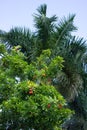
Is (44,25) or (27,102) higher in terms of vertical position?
(44,25)

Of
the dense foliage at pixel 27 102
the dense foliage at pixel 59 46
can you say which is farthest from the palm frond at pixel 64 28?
the dense foliage at pixel 27 102

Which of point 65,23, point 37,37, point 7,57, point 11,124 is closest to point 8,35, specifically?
point 37,37

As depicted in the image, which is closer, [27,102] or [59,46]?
[27,102]

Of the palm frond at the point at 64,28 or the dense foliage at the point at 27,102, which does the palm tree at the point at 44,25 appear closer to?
the palm frond at the point at 64,28

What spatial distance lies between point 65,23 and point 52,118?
8.08 meters

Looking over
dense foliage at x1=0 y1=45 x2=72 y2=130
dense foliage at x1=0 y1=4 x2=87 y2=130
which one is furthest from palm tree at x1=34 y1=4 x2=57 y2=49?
dense foliage at x1=0 y1=45 x2=72 y2=130

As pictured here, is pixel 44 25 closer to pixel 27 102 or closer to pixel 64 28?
pixel 64 28

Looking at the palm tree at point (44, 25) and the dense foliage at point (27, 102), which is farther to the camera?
the palm tree at point (44, 25)

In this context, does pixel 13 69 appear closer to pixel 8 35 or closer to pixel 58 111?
pixel 58 111

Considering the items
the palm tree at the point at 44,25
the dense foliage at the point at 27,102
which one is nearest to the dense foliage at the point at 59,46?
the palm tree at the point at 44,25

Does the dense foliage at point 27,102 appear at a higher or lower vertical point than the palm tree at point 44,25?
lower

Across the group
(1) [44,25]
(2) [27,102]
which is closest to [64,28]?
(1) [44,25]

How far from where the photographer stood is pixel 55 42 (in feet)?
61.3

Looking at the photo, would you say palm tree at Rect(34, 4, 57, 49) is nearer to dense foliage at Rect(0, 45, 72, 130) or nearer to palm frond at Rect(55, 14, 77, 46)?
palm frond at Rect(55, 14, 77, 46)
